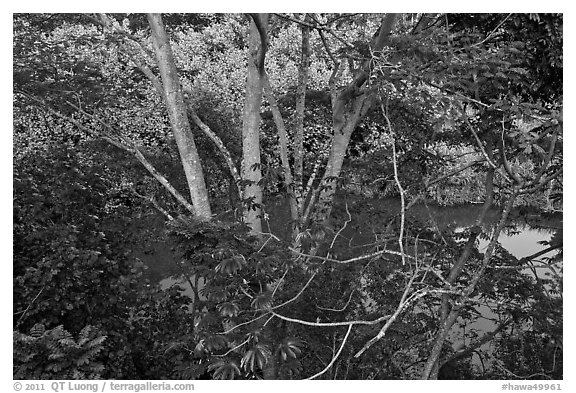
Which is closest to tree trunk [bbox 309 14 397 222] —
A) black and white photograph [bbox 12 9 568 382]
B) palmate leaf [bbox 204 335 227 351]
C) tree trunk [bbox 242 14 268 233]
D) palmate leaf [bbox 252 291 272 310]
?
black and white photograph [bbox 12 9 568 382]

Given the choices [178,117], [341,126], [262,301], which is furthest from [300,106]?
[262,301]

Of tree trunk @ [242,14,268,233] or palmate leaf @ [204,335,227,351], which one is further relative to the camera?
tree trunk @ [242,14,268,233]

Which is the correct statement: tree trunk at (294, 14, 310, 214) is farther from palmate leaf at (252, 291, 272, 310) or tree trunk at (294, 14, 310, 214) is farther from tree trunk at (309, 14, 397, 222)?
palmate leaf at (252, 291, 272, 310)

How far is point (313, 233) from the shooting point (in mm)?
2594

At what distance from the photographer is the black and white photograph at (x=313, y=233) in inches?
94.2

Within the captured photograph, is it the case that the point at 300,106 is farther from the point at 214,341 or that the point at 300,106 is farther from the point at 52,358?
the point at 52,358

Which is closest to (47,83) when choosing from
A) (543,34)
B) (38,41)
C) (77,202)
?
(38,41)

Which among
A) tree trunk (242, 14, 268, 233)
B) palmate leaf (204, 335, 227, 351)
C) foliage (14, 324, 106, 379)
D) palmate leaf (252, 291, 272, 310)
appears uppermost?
tree trunk (242, 14, 268, 233)

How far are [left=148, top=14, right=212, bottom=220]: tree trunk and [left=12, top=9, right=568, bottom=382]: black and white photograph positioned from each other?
0.01 m

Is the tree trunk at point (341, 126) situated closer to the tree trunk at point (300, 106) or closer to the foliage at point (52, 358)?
the tree trunk at point (300, 106)

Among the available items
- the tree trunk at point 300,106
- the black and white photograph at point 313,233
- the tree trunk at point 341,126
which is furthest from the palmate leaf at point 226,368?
the tree trunk at point 300,106

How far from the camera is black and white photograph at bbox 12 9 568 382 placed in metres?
2.39

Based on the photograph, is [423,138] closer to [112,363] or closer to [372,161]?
[372,161]

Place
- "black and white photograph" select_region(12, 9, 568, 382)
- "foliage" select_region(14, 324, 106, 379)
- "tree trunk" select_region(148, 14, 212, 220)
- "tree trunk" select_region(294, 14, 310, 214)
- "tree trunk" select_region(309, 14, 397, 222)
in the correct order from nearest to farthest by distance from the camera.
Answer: "black and white photograph" select_region(12, 9, 568, 382) < "foliage" select_region(14, 324, 106, 379) < "tree trunk" select_region(148, 14, 212, 220) < "tree trunk" select_region(309, 14, 397, 222) < "tree trunk" select_region(294, 14, 310, 214)
